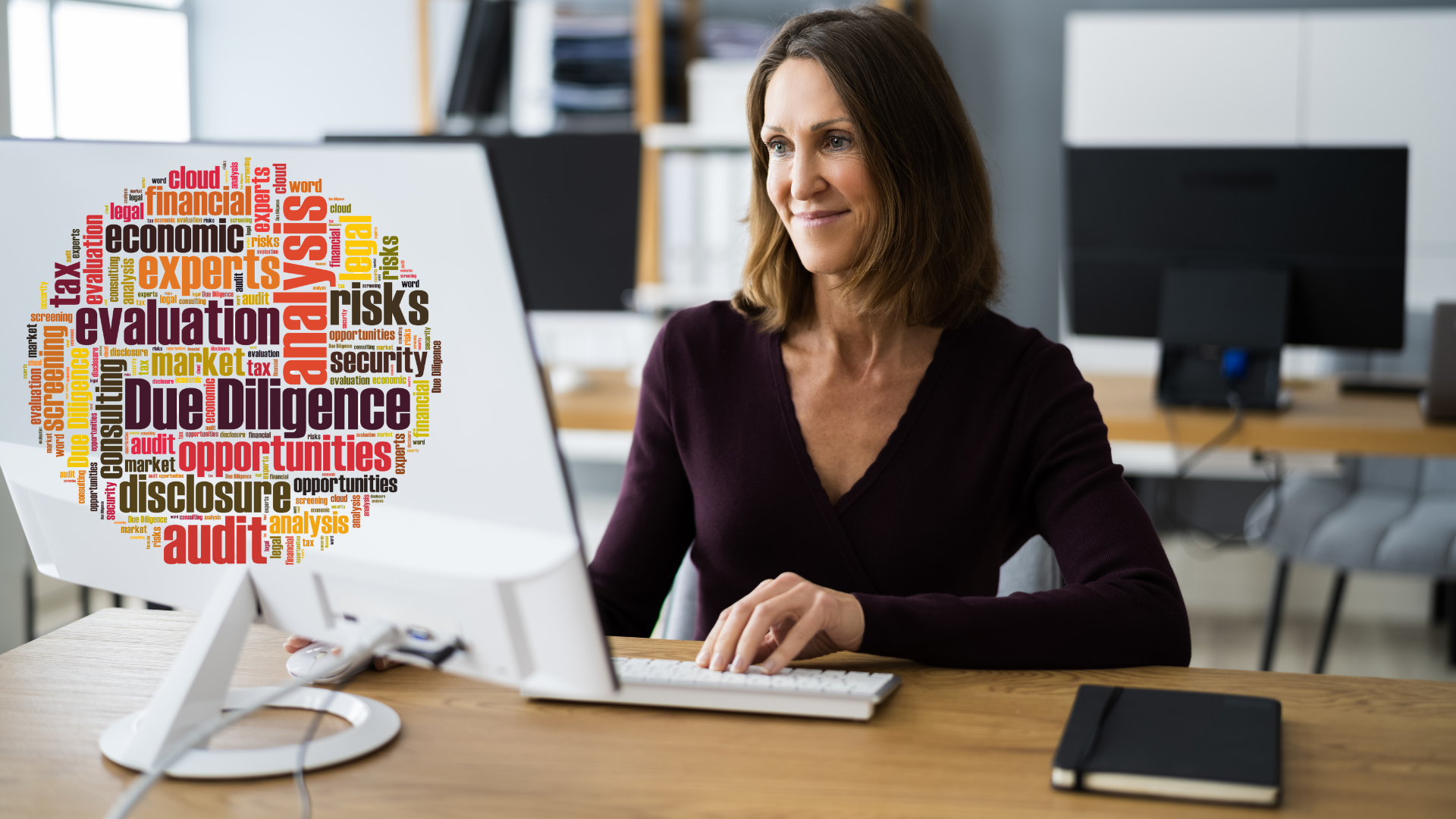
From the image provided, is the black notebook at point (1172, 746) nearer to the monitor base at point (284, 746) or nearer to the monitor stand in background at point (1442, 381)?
the monitor base at point (284, 746)

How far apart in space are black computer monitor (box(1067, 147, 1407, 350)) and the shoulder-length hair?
1.01 meters

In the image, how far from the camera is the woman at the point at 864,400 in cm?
125

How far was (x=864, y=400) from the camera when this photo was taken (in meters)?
1.32

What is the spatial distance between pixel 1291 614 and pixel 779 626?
2.89m

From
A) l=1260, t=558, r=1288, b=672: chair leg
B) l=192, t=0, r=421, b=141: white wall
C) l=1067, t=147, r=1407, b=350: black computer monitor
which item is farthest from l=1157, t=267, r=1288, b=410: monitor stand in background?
l=192, t=0, r=421, b=141: white wall

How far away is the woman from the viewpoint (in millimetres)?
1248

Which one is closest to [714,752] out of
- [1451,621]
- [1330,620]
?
[1330,620]

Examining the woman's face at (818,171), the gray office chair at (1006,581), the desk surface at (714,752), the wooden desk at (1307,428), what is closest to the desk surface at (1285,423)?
the wooden desk at (1307,428)

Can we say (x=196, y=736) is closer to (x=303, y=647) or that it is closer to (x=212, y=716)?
(x=212, y=716)

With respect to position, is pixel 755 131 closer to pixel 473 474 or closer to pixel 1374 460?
pixel 473 474

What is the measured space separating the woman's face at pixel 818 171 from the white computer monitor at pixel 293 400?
Result: 0.63 metres

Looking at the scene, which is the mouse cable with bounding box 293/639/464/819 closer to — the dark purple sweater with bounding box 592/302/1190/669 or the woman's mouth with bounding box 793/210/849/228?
the dark purple sweater with bounding box 592/302/1190/669

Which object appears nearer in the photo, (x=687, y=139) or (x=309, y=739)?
(x=309, y=739)

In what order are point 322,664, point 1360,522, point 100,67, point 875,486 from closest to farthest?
point 322,664, point 875,486, point 1360,522, point 100,67
